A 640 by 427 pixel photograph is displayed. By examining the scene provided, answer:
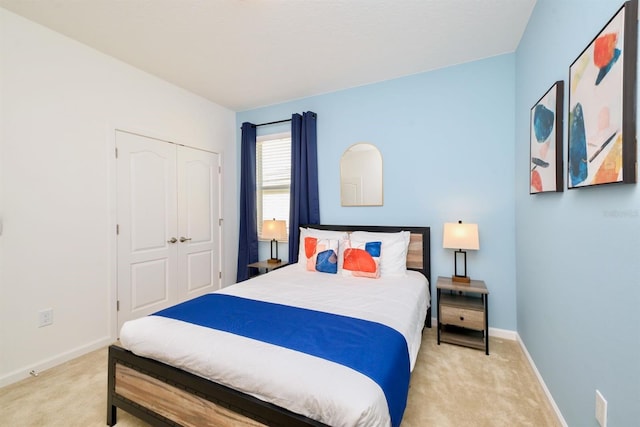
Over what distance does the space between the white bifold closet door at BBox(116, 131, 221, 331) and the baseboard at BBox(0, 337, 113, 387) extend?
0.75ft

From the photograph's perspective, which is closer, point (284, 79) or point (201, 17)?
point (201, 17)

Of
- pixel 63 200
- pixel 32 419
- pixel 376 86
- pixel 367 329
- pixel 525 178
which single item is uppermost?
pixel 376 86

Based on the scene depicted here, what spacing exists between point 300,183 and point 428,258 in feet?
5.83

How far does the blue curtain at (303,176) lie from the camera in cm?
354

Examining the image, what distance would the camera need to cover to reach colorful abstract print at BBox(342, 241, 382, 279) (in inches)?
102

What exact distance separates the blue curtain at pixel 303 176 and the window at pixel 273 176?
284mm

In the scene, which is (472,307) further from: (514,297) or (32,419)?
(32,419)

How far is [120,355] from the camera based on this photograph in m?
1.62

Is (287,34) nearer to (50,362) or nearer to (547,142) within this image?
(547,142)

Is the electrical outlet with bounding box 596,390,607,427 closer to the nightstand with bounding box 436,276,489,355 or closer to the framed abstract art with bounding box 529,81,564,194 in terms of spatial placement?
the framed abstract art with bounding box 529,81,564,194

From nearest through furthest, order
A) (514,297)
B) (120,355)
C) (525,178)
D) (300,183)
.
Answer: (120,355) < (525,178) < (514,297) < (300,183)

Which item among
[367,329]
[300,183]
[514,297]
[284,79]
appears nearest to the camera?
[367,329]

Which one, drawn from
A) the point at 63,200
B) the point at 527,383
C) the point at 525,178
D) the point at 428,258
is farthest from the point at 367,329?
the point at 63,200

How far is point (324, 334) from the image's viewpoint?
1.44 meters
